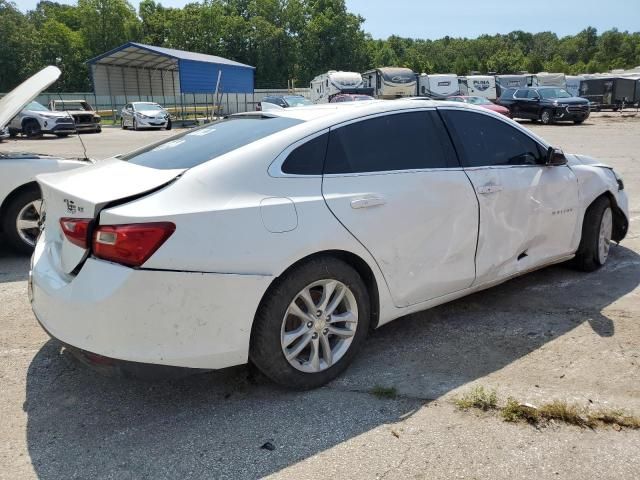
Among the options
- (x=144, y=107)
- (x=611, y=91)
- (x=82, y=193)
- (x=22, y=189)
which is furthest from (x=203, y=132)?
(x=611, y=91)

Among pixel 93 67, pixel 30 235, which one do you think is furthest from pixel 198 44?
pixel 30 235

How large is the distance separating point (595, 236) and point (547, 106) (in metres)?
23.3

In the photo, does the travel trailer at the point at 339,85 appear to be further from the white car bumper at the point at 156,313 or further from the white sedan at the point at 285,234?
the white car bumper at the point at 156,313

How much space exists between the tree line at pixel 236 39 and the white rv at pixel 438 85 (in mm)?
42350

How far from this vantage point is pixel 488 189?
12.4 ft

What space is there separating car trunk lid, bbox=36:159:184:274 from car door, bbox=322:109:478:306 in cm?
96

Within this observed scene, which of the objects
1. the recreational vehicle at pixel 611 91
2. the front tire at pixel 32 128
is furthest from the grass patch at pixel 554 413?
the recreational vehicle at pixel 611 91

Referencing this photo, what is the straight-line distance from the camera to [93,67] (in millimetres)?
44500

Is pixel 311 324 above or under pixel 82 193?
under

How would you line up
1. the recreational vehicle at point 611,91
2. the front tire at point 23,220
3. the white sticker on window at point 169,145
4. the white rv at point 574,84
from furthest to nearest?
the white rv at point 574,84 < the recreational vehicle at point 611,91 < the front tire at point 23,220 < the white sticker on window at point 169,145

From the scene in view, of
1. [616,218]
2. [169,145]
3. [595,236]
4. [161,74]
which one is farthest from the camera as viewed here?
[161,74]

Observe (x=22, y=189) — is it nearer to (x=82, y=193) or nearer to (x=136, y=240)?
(x=82, y=193)

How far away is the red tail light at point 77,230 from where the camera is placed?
2.69 m

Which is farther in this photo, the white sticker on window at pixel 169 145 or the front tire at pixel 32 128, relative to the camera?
the front tire at pixel 32 128
